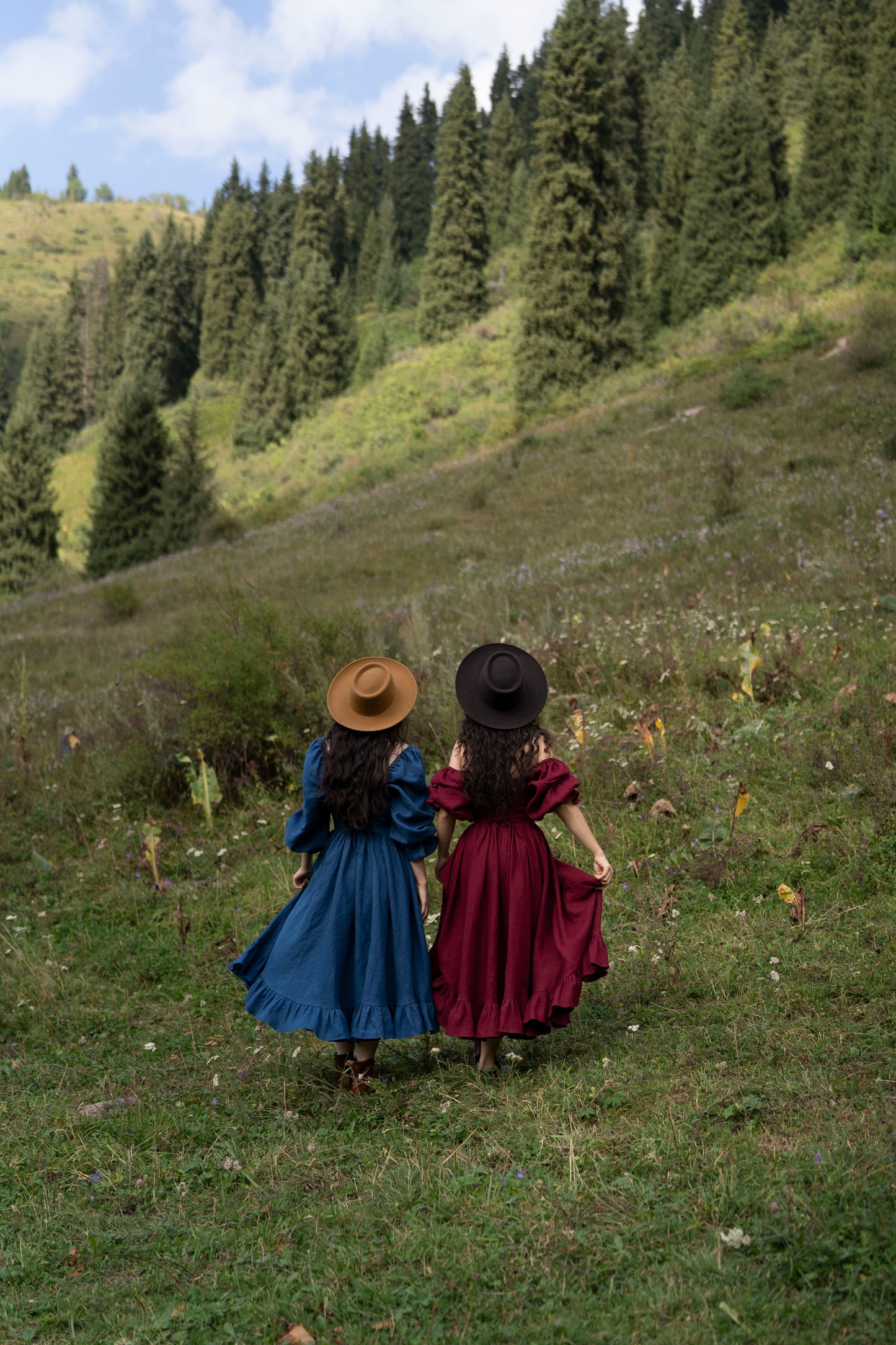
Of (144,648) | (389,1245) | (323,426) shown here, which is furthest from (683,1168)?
(323,426)

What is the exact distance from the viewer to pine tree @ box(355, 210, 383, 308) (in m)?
53.3

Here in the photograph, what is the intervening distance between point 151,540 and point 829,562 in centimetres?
2050

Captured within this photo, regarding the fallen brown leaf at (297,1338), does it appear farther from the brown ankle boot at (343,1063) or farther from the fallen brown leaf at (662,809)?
the fallen brown leaf at (662,809)

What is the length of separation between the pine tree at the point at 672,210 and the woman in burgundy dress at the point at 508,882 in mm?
28797

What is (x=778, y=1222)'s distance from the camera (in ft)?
8.01

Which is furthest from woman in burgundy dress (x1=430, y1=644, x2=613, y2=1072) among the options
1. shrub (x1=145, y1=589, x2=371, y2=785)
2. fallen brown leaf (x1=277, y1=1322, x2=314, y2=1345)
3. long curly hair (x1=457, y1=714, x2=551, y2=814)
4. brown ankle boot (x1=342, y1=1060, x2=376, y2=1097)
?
shrub (x1=145, y1=589, x2=371, y2=785)

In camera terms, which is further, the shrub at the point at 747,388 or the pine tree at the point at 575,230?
the pine tree at the point at 575,230

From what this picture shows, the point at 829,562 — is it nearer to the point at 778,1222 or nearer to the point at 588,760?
the point at 588,760

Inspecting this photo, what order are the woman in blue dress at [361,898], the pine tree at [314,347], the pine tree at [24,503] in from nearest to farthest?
1. the woman in blue dress at [361,898]
2. the pine tree at [24,503]
3. the pine tree at [314,347]

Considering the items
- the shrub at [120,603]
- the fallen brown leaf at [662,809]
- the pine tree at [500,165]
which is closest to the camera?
the fallen brown leaf at [662,809]

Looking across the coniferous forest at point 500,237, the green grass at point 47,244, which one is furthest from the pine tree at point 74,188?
the coniferous forest at point 500,237

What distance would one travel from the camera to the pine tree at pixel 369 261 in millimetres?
53281

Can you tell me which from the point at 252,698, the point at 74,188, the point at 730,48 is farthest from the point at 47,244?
the point at 252,698

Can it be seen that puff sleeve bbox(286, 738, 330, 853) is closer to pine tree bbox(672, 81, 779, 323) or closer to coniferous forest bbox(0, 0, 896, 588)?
coniferous forest bbox(0, 0, 896, 588)
